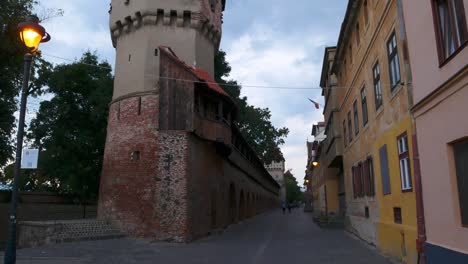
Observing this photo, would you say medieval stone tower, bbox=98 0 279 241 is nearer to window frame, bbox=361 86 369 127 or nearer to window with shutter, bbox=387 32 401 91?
window frame, bbox=361 86 369 127

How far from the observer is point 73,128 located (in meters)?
29.1

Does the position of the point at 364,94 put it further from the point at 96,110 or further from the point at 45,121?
the point at 45,121

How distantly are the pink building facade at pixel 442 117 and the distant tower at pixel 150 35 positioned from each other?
14.9m

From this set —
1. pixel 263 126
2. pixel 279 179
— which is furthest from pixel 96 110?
pixel 279 179

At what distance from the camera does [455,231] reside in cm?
712

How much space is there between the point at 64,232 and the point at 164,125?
6.99 m

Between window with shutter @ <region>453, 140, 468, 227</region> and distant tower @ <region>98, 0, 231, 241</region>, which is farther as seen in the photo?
distant tower @ <region>98, 0, 231, 241</region>

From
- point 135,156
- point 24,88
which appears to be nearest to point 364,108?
point 135,156

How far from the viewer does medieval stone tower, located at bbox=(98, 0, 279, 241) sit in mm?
18984

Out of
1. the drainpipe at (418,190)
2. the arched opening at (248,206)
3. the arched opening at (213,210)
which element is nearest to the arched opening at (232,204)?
the arched opening at (213,210)

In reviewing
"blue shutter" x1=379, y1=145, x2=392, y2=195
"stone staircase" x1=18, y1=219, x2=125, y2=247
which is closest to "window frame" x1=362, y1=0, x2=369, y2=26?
"blue shutter" x1=379, y1=145, x2=392, y2=195

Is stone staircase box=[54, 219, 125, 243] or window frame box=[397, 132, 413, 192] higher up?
window frame box=[397, 132, 413, 192]

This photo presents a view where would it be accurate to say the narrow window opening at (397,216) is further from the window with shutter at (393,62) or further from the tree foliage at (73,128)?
the tree foliage at (73,128)

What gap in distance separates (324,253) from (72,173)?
69.0 ft
